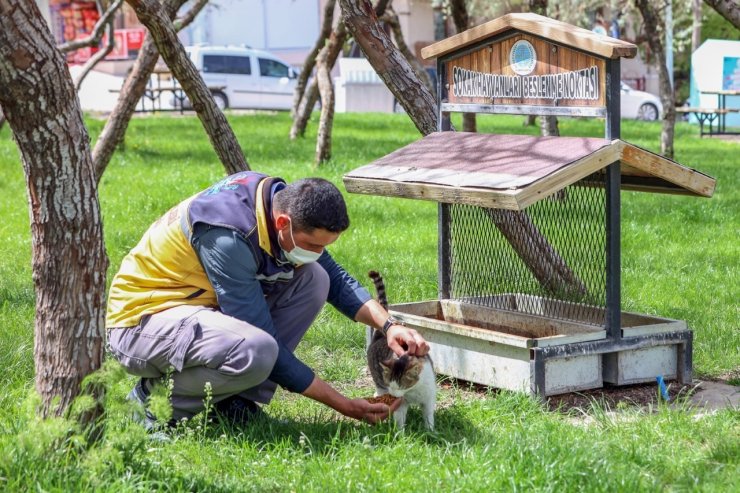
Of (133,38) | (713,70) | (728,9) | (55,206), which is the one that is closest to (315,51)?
(713,70)

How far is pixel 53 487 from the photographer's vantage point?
3.54m

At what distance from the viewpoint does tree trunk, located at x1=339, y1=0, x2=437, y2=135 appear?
6422 millimetres

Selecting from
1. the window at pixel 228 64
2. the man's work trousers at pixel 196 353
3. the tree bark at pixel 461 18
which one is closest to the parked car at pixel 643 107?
the window at pixel 228 64

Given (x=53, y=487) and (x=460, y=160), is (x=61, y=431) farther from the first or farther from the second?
(x=460, y=160)

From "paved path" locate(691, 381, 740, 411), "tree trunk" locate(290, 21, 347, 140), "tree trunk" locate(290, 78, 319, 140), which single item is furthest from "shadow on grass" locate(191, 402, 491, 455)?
"tree trunk" locate(290, 78, 319, 140)

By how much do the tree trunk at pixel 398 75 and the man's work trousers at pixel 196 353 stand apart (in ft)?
7.48

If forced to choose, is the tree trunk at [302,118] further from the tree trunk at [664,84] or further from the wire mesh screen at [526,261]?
the wire mesh screen at [526,261]

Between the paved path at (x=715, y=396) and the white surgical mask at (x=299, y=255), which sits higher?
the white surgical mask at (x=299, y=255)

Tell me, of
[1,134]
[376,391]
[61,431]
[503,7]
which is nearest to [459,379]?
[376,391]

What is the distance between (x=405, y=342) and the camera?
15.2 feet

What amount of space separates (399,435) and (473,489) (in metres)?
0.70

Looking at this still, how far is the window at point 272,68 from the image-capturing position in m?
30.0

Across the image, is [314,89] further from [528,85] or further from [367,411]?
[367,411]

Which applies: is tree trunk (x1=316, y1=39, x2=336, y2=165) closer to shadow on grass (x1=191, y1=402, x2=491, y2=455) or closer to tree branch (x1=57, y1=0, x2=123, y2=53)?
tree branch (x1=57, y1=0, x2=123, y2=53)
